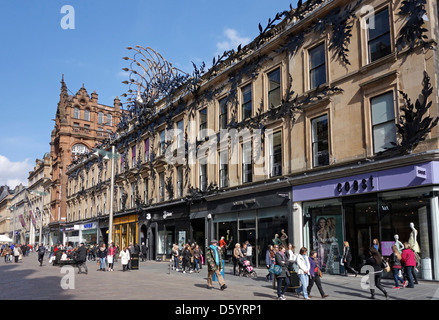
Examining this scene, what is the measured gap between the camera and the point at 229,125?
1015 inches

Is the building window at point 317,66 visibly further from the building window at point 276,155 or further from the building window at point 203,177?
the building window at point 203,177

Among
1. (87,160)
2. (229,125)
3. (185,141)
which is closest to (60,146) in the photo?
Answer: (87,160)

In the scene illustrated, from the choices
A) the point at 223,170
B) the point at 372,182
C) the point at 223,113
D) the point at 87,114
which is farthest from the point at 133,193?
the point at 87,114

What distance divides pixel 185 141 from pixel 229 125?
19.7 feet

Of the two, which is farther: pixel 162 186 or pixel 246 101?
pixel 162 186

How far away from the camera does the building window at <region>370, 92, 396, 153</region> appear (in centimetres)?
1638

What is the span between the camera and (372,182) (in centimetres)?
1662

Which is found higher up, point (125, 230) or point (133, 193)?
point (133, 193)

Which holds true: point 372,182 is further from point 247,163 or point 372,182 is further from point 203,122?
point 203,122

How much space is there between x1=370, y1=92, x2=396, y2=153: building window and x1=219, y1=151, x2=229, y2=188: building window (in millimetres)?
11181

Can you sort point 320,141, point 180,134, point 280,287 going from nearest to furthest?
point 280,287
point 320,141
point 180,134

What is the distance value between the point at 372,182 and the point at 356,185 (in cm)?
84

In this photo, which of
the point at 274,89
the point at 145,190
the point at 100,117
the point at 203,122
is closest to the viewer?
the point at 274,89
